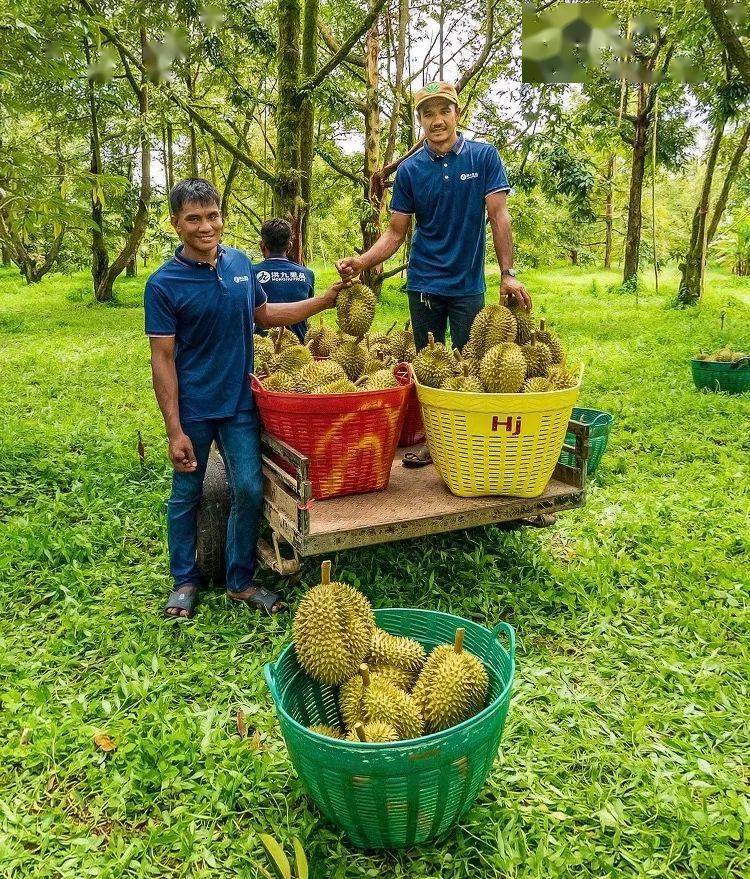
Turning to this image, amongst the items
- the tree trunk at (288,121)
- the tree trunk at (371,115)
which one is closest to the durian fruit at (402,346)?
the tree trunk at (288,121)

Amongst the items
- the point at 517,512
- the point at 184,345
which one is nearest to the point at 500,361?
the point at 517,512

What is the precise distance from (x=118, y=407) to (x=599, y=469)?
189 inches

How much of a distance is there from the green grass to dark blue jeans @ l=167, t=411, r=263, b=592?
0.22 meters

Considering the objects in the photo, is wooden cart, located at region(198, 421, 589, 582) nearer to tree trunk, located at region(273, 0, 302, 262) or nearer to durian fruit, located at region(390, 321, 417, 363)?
durian fruit, located at region(390, 321, 417, 363)

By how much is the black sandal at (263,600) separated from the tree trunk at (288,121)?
12.5 ft

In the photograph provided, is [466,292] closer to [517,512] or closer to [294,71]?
[517,512]

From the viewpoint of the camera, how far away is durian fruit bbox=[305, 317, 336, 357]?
13.3 ft

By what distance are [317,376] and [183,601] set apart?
4.44 ft

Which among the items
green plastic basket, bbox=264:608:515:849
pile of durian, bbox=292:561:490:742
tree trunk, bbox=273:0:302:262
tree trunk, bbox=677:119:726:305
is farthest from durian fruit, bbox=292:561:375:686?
tree trunk, bbox=677:119:726:305

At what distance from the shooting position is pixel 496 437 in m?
3.18

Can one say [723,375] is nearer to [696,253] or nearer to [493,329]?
[493,329]

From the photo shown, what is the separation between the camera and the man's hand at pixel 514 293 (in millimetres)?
3545

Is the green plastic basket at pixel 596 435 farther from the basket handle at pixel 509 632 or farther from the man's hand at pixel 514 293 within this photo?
the basket handle at pixel 509 632

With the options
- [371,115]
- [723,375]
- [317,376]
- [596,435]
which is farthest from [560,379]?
[371,115]
